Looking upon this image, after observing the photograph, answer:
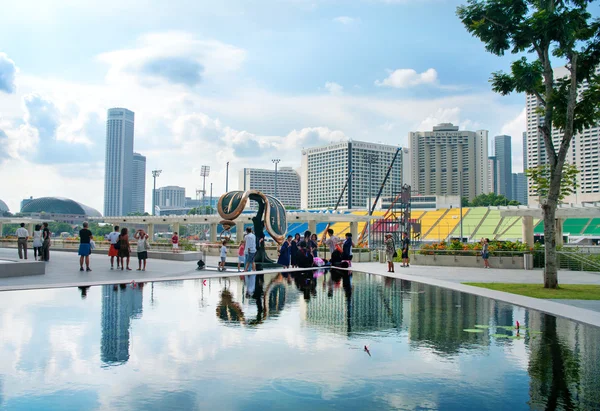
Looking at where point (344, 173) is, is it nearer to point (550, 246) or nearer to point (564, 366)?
point (550, 246)

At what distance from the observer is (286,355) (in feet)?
22.1

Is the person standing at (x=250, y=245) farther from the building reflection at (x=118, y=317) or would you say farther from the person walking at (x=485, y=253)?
the person walking at (x=485, y=253)

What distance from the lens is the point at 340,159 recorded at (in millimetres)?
168375

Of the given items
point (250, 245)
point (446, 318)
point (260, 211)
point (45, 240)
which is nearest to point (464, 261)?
point (260, 211)

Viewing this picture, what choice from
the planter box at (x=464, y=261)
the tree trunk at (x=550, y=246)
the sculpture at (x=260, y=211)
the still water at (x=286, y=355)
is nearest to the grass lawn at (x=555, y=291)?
the tree trunk at (x=550, y=246)

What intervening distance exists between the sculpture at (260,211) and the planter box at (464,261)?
8.43 metres

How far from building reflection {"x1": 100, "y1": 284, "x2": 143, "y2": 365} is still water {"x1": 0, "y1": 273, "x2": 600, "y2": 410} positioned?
0.13 ft

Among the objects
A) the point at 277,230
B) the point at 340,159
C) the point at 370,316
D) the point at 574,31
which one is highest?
the point at 340,159

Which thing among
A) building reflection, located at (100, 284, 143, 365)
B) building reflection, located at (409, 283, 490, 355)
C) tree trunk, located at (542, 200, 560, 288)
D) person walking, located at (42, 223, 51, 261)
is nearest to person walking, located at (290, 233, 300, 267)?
building reflection, located at (409, 283, 490, 355)

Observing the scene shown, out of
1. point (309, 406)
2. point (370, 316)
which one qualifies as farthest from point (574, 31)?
point (309, 406)

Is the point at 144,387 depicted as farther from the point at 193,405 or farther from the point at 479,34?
the point at 479,34

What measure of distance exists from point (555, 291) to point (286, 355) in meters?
11.2

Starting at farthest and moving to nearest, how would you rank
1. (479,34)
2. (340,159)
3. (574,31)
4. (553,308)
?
(340,159) < (479,34) < (574,31) < (553,308)

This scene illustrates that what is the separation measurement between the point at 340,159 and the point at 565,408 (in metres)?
165
